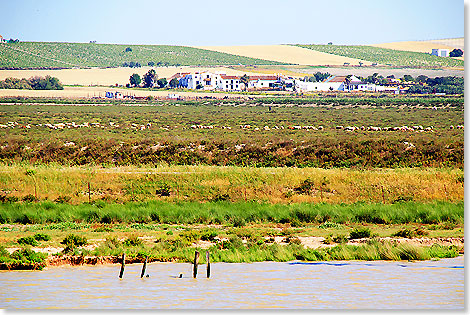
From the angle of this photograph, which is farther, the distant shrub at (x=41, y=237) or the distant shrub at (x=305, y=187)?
the distant shrub at (x=305, y=187)

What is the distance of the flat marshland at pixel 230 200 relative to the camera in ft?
84.3

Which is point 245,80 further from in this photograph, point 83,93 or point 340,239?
point 340,239

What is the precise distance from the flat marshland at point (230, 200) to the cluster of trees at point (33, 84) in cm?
12040

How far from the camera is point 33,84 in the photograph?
184875mm

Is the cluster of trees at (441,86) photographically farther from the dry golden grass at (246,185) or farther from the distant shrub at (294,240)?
the distant shrub at (294,240)

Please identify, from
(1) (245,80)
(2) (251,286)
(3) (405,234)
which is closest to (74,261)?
(2) (251,286)

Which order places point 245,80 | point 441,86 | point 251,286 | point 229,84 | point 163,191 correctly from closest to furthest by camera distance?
point 251,286
point 163,191
point 441,86
point 245,80
point 229,84

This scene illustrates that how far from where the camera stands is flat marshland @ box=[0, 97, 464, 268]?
25.7 metres

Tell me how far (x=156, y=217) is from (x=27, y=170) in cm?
1241

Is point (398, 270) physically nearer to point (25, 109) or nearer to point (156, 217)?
point (156, 217)

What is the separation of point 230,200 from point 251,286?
55.3 ft

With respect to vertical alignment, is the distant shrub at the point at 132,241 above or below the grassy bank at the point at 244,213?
above

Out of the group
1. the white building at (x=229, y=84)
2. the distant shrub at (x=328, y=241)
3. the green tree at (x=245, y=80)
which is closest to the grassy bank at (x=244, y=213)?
the distant shrub at (x=328, y=241)

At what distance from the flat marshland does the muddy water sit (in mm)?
1560
